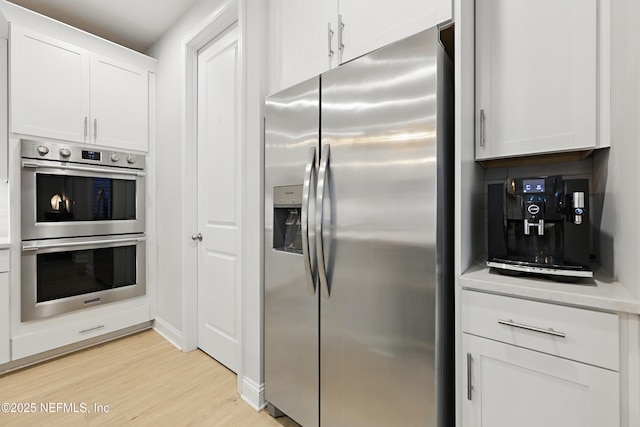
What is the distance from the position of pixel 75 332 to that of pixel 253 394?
169 centimetres

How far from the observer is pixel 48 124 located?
2.36 m

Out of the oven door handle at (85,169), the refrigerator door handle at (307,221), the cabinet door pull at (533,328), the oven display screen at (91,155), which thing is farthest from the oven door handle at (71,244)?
the cabinet door pull at (533,328)

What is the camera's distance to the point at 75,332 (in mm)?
2469

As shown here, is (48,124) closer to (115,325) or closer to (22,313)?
(22,313)

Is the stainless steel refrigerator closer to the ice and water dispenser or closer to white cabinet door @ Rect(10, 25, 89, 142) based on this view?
the ice and water dispenser

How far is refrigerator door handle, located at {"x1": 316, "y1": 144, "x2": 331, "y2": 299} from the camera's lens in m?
1.40

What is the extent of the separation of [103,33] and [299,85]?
2622 millimetres

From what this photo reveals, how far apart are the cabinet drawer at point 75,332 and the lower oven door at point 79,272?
134 millimetres

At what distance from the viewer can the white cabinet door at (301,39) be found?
153 cm

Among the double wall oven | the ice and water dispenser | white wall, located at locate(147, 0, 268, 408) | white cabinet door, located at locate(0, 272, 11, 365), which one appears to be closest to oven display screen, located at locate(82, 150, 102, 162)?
the double wall oven

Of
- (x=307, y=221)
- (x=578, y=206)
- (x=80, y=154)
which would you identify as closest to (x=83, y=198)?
(x=80, y=154)

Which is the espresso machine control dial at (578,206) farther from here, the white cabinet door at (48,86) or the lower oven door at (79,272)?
the white cabinet door at (48,86)

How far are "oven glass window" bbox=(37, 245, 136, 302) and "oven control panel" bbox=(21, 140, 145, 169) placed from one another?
736 mm

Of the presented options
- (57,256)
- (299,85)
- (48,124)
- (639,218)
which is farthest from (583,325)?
(48,124)
